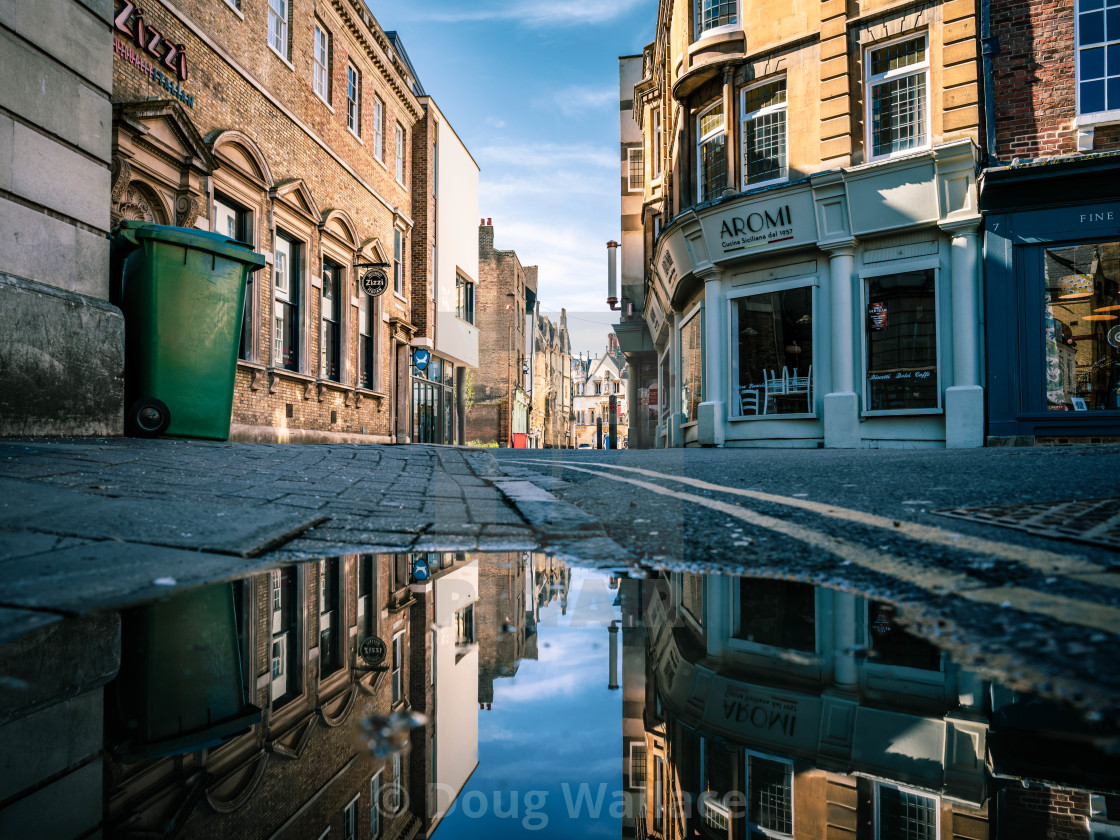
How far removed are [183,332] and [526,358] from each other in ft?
123

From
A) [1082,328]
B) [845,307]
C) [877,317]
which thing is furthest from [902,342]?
[1082,328]

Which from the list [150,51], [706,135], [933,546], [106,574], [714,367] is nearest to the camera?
[106,574]

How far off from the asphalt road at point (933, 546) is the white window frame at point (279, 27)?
1126cm

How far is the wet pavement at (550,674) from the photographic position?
0.88 metres

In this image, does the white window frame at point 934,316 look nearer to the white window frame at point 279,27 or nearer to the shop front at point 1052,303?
the shop front at point 1052,303

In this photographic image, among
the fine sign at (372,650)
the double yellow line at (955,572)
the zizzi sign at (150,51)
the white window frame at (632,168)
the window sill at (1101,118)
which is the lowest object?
the fine sign at (372,650)

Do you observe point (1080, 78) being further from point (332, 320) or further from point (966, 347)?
point (332, 320)

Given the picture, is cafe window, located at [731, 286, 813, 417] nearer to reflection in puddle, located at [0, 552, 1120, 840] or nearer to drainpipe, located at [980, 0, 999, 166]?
drainpipe, located at [980, 0, 999, 166]

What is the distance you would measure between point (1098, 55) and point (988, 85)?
1348mm

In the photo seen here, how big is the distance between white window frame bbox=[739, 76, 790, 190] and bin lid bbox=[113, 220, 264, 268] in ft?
29.7

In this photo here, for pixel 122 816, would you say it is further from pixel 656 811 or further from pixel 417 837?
pixel 656 811

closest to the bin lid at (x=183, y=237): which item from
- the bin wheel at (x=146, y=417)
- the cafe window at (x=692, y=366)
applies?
the bin wheel at (x=146, y=417)

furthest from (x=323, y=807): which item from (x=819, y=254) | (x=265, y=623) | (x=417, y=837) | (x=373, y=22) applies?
(x=373, y=22)

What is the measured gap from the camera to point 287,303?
1324 cm
